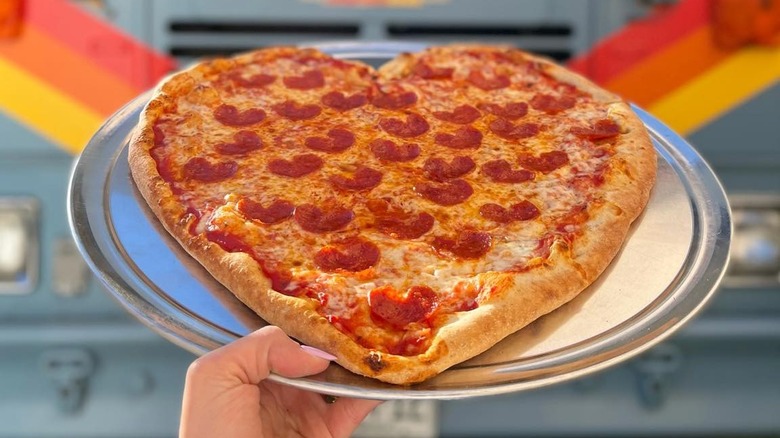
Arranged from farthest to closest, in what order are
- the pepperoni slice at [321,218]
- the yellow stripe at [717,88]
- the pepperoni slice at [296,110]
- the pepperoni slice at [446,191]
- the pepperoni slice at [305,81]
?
the yellow stripe at [717,88] < the pepperoni slice at [305,81] < the pepperoni slice at [296,110] < the pepperoni slice at [446,191] < the pepperoni slice at [321,218]

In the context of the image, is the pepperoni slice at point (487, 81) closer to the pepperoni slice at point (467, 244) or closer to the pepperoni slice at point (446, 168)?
the pepperoni slice at point (446, 168)

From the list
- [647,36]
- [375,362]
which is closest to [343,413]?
[375,362]

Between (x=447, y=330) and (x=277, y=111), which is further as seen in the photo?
(x=277, y=111)

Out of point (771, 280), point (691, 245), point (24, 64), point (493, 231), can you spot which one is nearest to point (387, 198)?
point (493, 231)

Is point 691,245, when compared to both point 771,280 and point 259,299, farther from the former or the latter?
point 771,280

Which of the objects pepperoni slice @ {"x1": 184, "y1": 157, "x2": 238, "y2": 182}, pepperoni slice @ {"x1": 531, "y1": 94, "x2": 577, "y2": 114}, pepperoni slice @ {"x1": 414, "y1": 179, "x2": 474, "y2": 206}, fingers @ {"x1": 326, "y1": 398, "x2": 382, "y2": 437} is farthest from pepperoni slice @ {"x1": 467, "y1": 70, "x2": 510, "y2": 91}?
fingers @ {"x1": 326, "y1": 398, "x2": 382, "y2": 437}

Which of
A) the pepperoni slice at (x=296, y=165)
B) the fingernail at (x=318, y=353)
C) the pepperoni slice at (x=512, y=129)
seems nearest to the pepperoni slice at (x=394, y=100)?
the pepperoni slice at (x=512, y=129)
